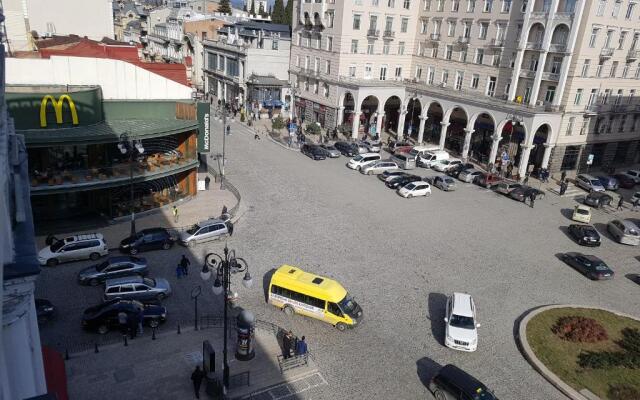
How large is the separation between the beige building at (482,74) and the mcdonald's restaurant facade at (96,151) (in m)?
29.2

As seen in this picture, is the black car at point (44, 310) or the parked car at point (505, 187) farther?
the parked car at point (505, 187)

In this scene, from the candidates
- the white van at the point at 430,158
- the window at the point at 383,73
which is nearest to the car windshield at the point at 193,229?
the white van at the point at 430,158

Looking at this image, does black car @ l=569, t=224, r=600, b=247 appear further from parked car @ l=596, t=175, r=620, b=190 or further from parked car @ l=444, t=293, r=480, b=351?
parked car @ l=596, t=175, r=620, b=190

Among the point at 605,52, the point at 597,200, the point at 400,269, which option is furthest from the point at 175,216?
the point at 605,52

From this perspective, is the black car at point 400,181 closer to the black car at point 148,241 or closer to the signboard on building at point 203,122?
the signboard on building at point 203,122

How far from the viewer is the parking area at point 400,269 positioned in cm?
2124

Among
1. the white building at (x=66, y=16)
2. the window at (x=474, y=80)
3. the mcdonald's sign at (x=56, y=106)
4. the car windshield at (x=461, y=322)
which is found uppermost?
the white building at (x=66, y=16)

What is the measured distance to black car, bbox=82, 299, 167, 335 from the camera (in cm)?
2131

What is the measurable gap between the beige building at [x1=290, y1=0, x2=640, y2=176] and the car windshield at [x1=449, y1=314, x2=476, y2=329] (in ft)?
103

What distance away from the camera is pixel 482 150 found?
191 feet

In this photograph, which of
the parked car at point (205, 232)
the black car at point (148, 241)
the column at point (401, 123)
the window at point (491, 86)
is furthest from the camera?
the column at point (401, 123)

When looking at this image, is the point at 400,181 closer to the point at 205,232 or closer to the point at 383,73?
the point at 205,232

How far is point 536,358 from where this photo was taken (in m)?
21.8

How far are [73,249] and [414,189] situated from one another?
86.5 ft
